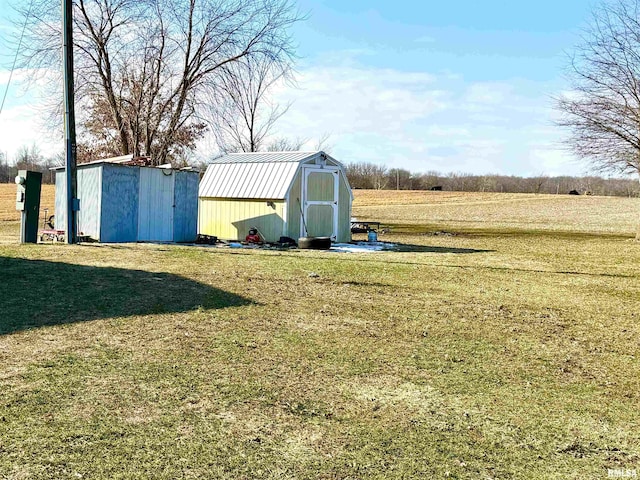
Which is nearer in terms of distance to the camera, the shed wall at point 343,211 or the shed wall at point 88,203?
the shed wall at point 88,203

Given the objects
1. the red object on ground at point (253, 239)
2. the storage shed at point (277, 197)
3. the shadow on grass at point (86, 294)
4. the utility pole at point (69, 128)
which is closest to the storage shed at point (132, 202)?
the utility pole at point (69, 128)

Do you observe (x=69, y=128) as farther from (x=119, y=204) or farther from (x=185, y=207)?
(x=185, y=207)

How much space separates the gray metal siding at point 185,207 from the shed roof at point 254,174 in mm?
1606

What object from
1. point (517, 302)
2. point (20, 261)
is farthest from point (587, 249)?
point (20, 261)

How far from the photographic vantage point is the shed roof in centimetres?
1705

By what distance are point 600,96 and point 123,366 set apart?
2000cm

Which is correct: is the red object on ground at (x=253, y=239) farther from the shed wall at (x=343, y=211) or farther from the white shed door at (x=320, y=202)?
the shed wall at (x=343, y=211)

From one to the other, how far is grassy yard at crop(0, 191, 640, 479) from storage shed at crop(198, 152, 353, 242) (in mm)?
6354

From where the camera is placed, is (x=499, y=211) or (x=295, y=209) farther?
(x=499, y=211)

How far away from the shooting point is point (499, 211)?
46.6 m

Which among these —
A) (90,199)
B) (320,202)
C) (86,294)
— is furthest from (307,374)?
(320,202)

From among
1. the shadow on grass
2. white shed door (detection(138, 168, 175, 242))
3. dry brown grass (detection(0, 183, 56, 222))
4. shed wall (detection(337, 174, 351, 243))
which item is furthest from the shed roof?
dry brown grass (detection(0, 183, 56, 222))

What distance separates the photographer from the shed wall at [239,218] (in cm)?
1698

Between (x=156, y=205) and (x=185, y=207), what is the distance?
0.86 m
